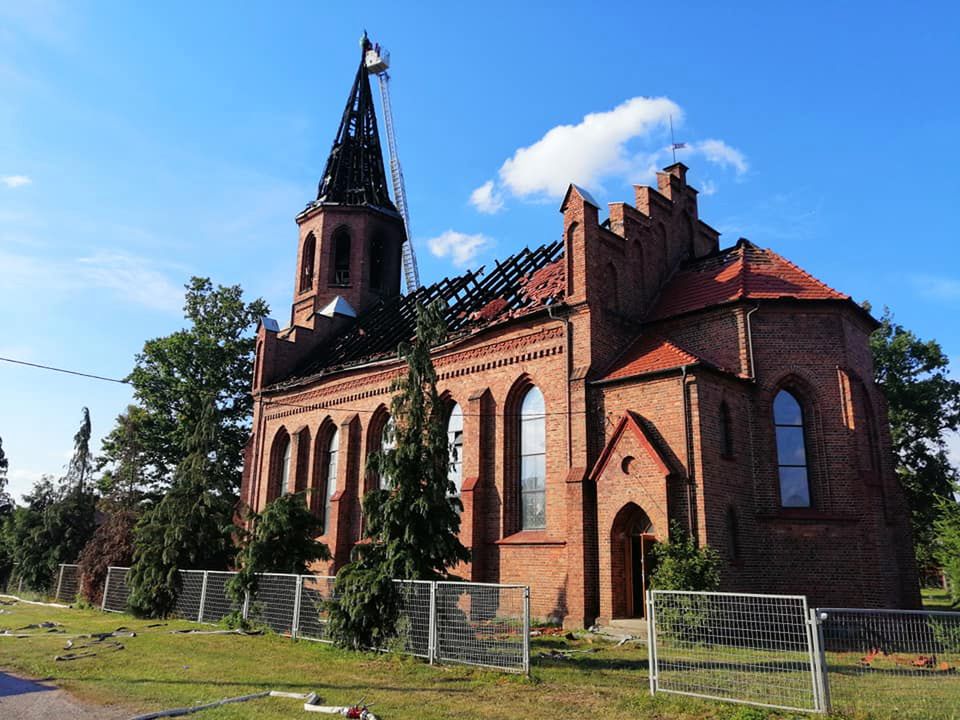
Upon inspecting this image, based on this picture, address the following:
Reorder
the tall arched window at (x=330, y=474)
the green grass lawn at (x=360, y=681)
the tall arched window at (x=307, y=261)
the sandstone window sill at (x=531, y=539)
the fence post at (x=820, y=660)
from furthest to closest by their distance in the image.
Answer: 1. the tall arched window at (x=307, y=261)
2. the tall arched window at (x=330, y=474)
3. the sandstone window sill at (x=531, y=539)
4. the green grass lawn at (x=360, y=681)
5. the fence post at (x=820, y=660)

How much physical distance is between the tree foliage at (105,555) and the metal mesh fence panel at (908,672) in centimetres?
2313

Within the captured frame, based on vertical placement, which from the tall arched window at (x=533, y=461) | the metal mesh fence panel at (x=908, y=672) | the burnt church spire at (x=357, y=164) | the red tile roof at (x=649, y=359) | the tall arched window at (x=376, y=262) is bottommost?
the metal mesh fence panel at (x=908, y=672)

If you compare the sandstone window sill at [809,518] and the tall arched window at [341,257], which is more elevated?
the tall arched window at [341,257]

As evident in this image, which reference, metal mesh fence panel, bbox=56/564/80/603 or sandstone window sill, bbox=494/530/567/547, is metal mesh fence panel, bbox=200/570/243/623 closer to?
sandstone window sill, bbox=494/530/567/547

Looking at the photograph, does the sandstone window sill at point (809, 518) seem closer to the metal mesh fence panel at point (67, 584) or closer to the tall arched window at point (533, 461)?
the tall arched window at point (533, 461)

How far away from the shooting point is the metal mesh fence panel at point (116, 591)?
22469mm

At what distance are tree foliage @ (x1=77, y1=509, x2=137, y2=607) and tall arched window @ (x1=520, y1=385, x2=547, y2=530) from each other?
14262 mm

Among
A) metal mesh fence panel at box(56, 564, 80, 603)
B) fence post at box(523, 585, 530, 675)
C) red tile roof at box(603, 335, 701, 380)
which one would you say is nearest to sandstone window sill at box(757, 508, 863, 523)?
red tile roof at box(603, 335, 701, 380)

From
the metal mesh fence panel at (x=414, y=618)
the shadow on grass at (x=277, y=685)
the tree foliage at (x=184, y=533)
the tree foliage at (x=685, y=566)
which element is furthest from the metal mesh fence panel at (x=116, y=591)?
the tree foliage at (x=685, y=566)

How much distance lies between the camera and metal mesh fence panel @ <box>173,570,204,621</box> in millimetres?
19438

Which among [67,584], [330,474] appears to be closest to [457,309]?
[330,474]

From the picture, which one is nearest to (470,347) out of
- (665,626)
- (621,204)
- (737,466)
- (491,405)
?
(491,405)

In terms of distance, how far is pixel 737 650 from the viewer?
9.62m

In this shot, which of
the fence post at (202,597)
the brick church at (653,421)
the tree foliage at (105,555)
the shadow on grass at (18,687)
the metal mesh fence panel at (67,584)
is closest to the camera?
the shadow on grass at (18,687)
